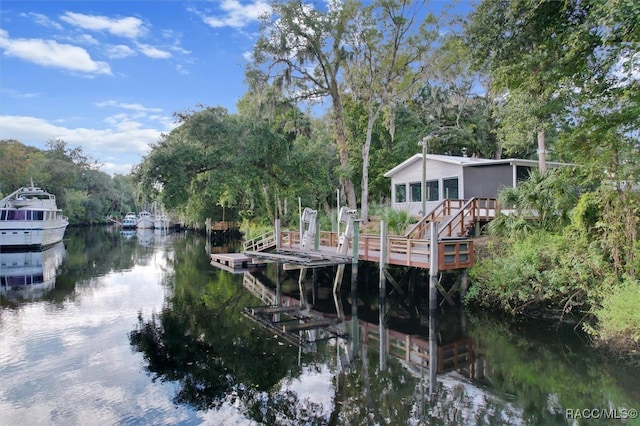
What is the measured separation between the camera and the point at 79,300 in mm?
14508

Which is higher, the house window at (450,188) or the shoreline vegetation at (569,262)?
the house window at (450,188)

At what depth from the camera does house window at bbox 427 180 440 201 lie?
812 inches

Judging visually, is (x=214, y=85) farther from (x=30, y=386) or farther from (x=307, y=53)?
(x=30, y=386)

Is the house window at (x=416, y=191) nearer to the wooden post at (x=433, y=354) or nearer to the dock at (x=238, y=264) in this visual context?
the dock at (x=238, y=264)

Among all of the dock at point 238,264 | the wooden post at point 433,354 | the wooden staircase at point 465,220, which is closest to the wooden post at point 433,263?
the wooden post at point 433,354

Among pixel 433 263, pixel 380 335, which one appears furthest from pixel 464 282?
pixel 380 335

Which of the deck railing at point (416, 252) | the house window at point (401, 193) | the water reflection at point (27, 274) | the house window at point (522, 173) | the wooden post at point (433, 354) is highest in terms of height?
the house window at point (522, 173)

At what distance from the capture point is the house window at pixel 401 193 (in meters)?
22.3

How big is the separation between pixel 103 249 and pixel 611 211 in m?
33.8

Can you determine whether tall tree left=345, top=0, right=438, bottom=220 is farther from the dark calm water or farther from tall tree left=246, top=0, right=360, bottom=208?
the dark calm water

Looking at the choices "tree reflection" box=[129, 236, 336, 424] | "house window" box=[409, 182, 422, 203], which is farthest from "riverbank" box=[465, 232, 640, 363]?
"house window" box=[409, 182, 422, 203]

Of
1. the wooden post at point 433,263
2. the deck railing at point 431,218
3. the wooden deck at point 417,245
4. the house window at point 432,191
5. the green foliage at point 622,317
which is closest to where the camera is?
the green foliage at point 622,317

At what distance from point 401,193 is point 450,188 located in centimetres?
321

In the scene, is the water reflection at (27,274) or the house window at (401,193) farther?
the house window at (401,193)
